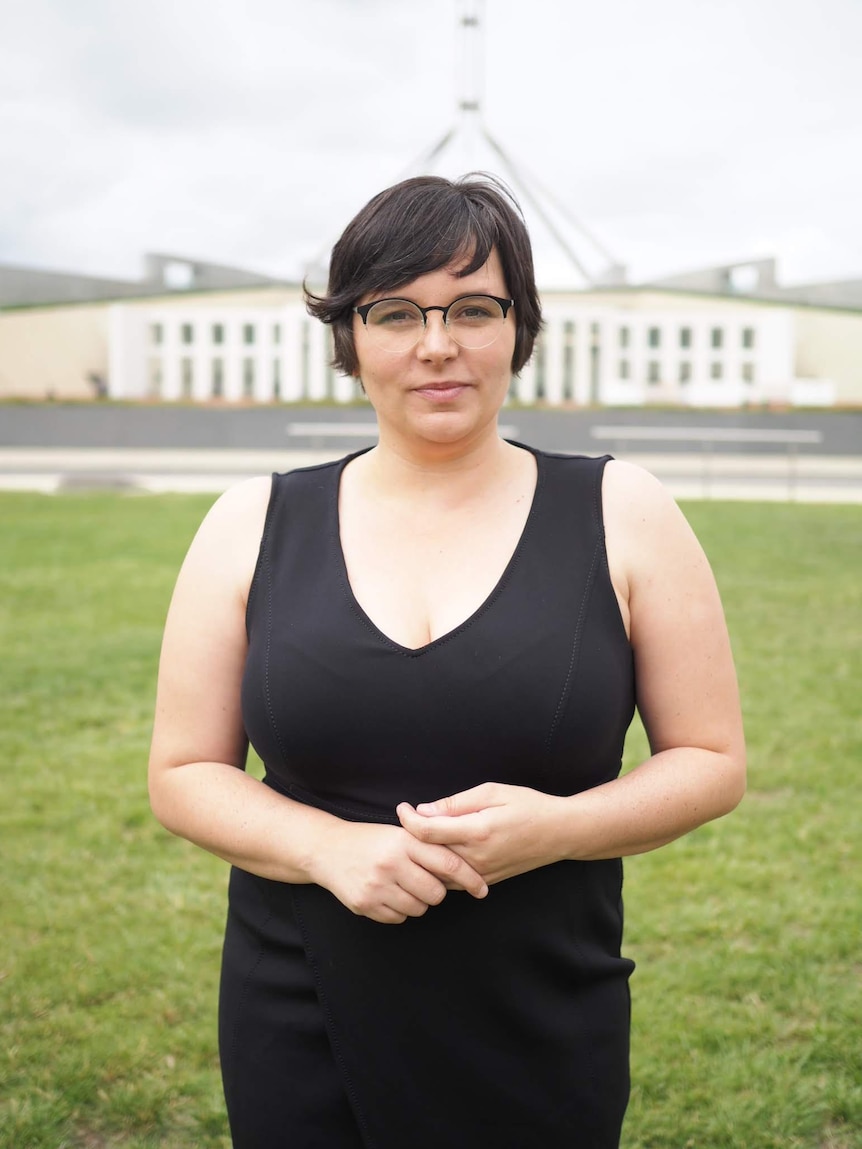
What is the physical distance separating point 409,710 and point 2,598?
7.65 metres

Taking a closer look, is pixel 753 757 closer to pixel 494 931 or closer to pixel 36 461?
pixel 494 931

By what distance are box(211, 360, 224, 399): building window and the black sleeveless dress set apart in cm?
4868

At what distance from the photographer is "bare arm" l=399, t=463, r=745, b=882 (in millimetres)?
1534

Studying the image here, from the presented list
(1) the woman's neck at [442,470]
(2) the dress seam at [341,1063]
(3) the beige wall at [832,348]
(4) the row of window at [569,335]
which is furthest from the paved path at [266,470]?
(3) the beige wall at [832,348]

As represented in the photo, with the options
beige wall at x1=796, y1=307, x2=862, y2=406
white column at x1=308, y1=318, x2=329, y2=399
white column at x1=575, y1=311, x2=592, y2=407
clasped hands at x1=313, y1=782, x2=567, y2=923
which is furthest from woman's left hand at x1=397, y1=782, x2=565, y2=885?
beige wall at x1=796, y1=307, x2=862, y2=406

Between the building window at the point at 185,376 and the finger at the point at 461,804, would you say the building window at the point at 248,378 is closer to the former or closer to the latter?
the building window at the point at 185,376

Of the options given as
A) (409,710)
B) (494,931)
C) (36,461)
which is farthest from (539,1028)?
(36,461)

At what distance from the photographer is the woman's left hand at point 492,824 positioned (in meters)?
1.40

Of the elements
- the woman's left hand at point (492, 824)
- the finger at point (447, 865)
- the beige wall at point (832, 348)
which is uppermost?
the beige wall at point (832, 348)

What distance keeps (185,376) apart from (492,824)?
50.3 meters

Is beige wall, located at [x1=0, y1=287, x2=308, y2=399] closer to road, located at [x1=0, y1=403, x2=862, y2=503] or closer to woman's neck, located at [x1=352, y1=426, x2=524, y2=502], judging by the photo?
road, located at [x1=0, y1=403, x2=862, y2=503]

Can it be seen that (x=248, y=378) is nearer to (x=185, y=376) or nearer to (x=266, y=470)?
(x=185, y=376)

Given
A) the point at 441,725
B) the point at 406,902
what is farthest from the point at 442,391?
the point at 406,902

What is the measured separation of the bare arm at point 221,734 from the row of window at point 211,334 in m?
47.9
